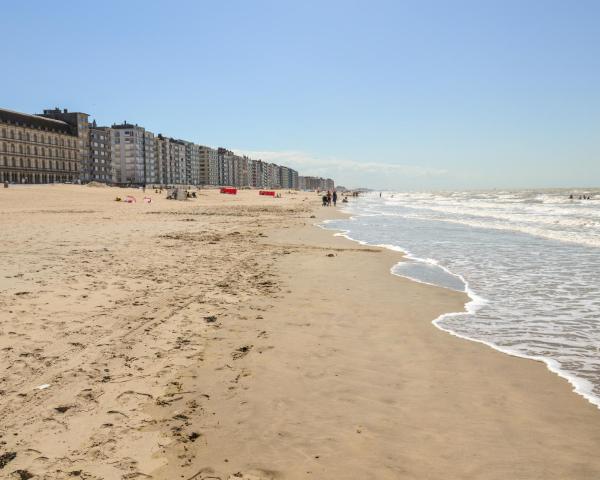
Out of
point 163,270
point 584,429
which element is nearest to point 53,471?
point 584,429

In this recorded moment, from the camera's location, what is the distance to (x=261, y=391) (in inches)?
177

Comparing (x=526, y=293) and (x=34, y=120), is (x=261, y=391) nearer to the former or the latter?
(x=526, y=293)

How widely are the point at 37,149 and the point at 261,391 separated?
413ft

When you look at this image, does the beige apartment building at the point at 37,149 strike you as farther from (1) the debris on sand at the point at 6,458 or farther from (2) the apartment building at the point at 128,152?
(1) the debris on sand at the point at 6,458

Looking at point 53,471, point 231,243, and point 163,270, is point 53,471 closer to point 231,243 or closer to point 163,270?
point 163,270

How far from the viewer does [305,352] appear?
5.65 metres

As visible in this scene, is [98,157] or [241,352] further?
[98,157]

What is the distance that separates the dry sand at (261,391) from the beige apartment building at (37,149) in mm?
112908

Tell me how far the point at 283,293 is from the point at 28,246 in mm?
8549

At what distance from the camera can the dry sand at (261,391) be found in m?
3.29

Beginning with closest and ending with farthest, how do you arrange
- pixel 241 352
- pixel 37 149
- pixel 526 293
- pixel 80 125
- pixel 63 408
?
1. pixel 63 408
2. pixel 241 352
3. pixel 526 293
4. pixel 37 149
5. pixel 80 125

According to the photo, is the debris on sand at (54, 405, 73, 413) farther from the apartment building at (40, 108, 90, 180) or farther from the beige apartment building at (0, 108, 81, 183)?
the apartment building at (40, 108, 90, 180)

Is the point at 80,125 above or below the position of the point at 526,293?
above

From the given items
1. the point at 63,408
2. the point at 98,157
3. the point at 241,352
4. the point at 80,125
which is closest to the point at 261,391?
the point at 241,352
